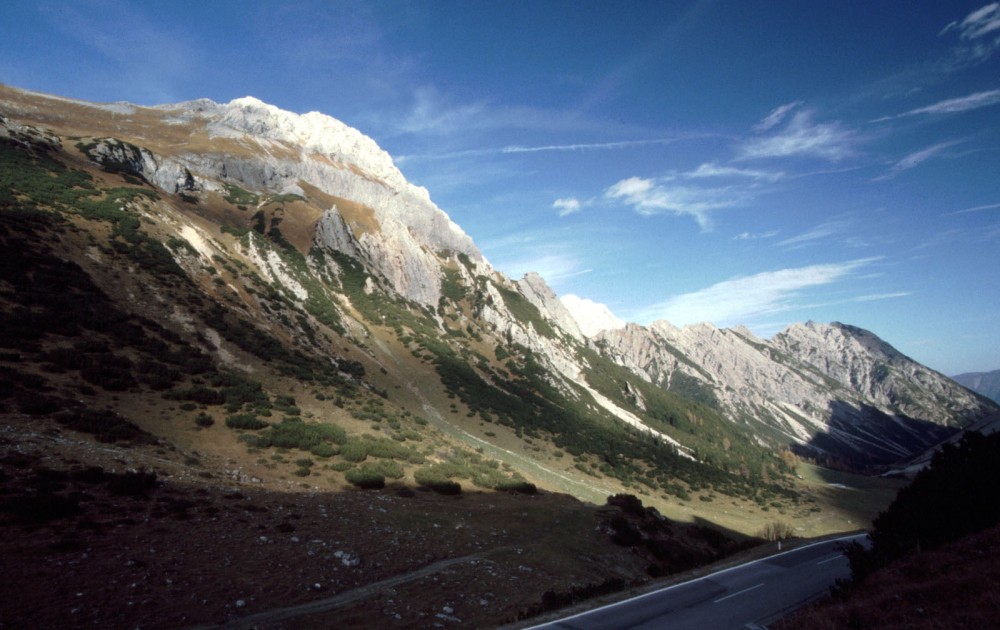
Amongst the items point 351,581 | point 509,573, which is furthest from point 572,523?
point 351,581

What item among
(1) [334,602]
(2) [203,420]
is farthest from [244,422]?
(1) [334,602]

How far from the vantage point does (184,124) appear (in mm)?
146000

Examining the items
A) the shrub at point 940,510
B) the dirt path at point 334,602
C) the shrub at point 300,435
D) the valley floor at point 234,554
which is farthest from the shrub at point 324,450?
the shrub at point 940,510

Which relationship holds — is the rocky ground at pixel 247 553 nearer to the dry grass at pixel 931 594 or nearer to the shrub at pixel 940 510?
the dry grass at pixel 931 594

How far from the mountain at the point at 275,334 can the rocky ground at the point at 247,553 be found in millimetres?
4398

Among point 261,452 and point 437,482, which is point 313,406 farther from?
point 437,482

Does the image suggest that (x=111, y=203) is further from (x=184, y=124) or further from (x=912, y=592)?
Answer: (x=184, y=124)

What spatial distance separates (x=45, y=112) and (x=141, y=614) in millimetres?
150244

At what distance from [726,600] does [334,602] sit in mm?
15231

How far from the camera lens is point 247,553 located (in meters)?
15.9

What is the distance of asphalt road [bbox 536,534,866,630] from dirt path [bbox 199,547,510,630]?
6.09 meters

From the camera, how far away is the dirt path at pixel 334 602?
12312 mm

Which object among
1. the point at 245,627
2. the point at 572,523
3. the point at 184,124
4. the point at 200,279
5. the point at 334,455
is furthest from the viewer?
the point at 184,124

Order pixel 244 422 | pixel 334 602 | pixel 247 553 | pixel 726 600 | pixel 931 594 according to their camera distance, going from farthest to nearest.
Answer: pixel 244 422 → pixel 726 600 → pixel 247 553 → pixel 334 602 → pixel 931 594
